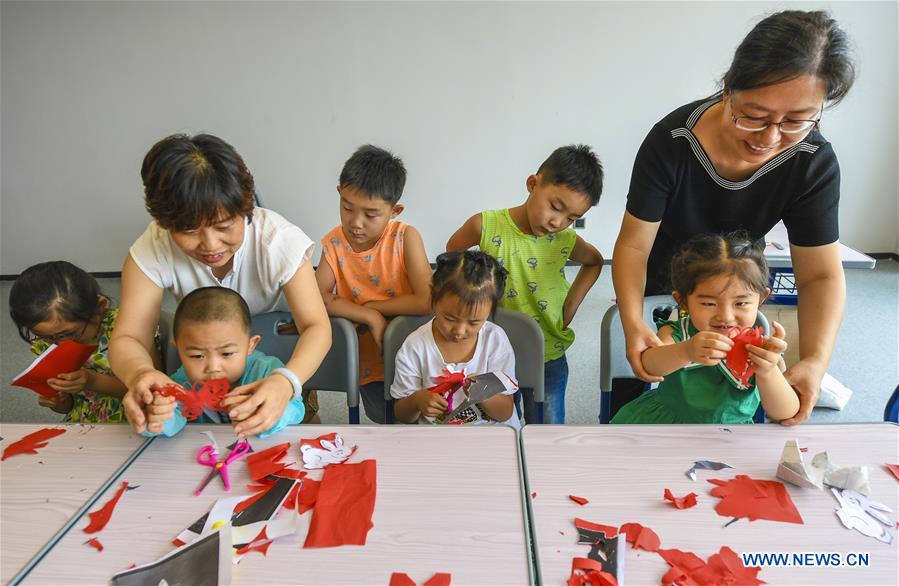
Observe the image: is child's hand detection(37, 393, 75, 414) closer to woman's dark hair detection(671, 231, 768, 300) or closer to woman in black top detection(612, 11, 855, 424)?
woman in black top detection(612, 11, 855, 424)

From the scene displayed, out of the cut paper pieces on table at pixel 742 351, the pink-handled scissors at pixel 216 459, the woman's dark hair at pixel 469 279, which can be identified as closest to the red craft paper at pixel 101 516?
the pink-handled scissors at pixel 216 459

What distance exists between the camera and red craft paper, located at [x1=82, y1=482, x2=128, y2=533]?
107 centimetres

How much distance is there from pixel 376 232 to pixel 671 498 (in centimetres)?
134

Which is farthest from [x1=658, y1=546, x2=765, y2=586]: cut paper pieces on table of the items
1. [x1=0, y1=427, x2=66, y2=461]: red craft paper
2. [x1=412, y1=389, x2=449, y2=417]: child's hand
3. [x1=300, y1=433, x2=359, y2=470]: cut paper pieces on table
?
[x1=0, y1=427, x2=66, y2=461]: red craft paper

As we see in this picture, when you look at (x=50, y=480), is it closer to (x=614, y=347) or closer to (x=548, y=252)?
(x=614, y=347)

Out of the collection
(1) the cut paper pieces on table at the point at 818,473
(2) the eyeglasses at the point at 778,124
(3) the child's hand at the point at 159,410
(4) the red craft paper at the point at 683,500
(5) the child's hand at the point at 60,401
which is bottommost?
(5) the child's hand at the point at 60,401

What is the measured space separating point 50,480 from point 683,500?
123 centimetres

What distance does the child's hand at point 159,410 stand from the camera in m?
1.23

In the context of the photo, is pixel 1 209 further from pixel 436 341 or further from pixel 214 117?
pixel 436 341

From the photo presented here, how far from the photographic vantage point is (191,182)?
1.28 meters

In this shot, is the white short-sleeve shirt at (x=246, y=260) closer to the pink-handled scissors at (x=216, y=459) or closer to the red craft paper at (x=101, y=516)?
the pink-handled scissors at (x=216, y=459)

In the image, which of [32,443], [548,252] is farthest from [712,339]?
[32,443]

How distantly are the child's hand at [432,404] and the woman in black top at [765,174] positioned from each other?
51 centimetres

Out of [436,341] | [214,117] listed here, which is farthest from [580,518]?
[214,117]
